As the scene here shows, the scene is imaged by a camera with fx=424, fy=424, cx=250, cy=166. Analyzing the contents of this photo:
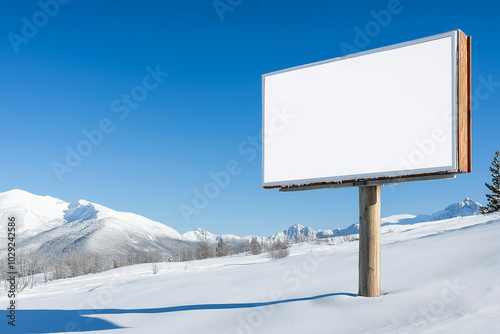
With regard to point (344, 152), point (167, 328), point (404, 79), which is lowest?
point (167, 328)

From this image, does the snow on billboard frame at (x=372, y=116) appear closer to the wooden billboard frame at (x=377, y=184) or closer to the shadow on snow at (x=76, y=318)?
the wooden billboard frame at (x=377, y=184)

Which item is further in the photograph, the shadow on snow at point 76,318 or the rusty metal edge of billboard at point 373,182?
the shadow on snow at point 76,318

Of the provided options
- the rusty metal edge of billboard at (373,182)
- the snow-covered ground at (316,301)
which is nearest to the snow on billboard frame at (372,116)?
the rusty metal edge of billboard at (373,182)

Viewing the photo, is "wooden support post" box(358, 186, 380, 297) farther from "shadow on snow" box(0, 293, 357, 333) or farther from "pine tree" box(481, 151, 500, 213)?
"pine tree" box(481, 151, 500, 213)

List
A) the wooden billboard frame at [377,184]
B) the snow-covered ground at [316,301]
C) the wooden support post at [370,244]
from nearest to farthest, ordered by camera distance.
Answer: the snow-covered ground at [316,301], the wooden billboard frame at [377,184], the wooden support post at [370,244]

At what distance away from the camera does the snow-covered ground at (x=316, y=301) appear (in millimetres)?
4352

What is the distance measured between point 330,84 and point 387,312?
9.01 feet

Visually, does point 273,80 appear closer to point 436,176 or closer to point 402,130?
point 402,130

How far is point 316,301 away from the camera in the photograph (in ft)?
17.7

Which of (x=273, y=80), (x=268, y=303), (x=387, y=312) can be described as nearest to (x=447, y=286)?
(x=387, y=312)

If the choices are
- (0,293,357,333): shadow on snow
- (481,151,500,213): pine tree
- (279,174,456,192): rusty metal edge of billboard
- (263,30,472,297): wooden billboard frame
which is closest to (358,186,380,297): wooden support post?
(263,30,472,297): wooden billboard frame

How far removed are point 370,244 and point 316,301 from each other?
1013 mm

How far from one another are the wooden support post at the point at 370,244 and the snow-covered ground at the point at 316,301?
0.17m

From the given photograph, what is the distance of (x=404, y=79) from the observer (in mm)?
4797
